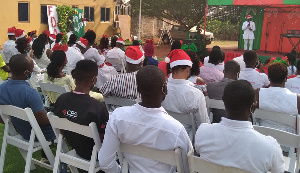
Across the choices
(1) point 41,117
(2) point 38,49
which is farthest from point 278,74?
(2) point 38,49

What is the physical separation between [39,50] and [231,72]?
15.4 ft

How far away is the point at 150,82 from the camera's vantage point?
2215mm

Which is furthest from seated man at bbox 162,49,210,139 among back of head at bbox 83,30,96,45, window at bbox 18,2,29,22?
window at bbox 18,2,29,22

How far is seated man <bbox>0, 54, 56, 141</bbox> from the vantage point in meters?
3.29

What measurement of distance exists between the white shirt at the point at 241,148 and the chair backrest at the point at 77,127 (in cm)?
83

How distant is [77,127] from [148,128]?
69 cm

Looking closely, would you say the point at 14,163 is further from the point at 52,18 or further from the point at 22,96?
the point at 52,18

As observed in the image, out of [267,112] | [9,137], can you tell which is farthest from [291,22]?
[9,137]

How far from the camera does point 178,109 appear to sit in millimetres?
3293

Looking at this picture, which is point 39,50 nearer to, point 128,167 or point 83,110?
point 83,110

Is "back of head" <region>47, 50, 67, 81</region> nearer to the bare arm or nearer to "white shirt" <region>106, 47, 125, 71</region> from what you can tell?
the bare arm

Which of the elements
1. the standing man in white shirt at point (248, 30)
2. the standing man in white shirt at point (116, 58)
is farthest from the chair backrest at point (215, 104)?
the standing man in white shirt at point (248, 30)

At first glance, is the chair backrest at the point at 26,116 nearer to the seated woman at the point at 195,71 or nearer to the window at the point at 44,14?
the seated woman at the point at 195,71

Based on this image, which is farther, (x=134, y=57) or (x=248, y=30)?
(x=248, y=30)
